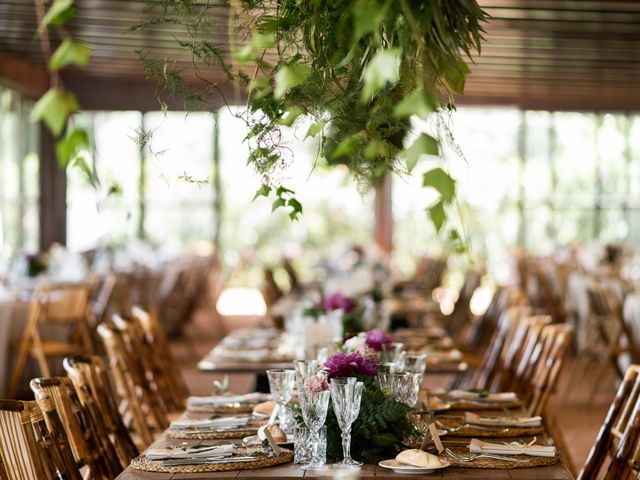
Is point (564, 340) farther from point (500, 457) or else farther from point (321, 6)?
point (321, 6)

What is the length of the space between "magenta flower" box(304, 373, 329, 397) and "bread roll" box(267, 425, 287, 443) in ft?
1.16

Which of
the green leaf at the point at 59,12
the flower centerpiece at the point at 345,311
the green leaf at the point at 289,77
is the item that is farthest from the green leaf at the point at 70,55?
the flower centerpiece at the point at 345,311

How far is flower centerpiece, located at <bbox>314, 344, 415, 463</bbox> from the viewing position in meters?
2.60

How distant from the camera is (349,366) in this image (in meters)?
2.74

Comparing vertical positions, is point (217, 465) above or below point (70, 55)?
below

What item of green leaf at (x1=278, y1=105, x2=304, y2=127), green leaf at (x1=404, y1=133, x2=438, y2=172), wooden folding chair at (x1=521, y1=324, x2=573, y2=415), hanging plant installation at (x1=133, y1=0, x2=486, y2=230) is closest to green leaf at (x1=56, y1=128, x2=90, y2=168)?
hanging plant installation at (x1=133, y1=0, x2=486, y2=230)

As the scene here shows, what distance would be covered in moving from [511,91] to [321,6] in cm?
1224

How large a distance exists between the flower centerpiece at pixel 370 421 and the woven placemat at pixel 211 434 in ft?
1.39

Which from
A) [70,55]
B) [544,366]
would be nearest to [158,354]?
[544,366]

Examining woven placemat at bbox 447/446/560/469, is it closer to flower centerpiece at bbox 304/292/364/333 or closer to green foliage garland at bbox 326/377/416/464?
green foliage garland at bbox 326/377/416/464

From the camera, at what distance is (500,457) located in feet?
8.62

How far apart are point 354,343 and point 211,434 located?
531mm

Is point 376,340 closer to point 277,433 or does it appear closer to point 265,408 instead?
point 265,408

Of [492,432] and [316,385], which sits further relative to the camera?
[492,432]
